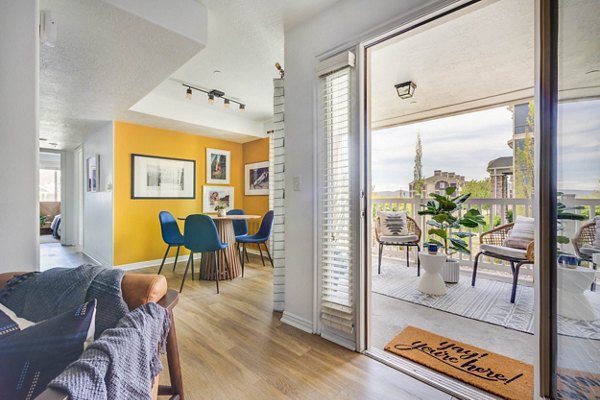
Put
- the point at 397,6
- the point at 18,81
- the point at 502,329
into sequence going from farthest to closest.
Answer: the point at 502,329
the point at 397,6
the point at 18,81

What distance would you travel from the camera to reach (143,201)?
424 cm

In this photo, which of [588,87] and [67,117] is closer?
[588,87]

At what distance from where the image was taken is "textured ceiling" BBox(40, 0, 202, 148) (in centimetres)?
177

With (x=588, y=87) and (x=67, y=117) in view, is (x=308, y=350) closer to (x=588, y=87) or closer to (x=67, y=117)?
(x=588, y=87)

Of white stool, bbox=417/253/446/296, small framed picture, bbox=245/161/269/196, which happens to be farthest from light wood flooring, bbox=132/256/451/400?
small framed picture, bbox=245/161/269/196

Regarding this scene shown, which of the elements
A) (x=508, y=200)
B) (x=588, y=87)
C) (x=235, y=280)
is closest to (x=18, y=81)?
(x=588, y=87)

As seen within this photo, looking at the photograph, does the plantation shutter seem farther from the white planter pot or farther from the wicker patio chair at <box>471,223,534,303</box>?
the white planter pot

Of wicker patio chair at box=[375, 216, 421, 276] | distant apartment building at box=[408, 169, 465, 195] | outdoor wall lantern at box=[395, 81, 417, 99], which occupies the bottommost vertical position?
wicker patio chair at box=[375, 216, 421, 276]

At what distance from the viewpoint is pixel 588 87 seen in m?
0.96

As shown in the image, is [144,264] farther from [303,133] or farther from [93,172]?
[303,133]

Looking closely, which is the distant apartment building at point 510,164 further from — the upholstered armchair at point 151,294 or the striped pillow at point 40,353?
the striped pillow at point 40,353

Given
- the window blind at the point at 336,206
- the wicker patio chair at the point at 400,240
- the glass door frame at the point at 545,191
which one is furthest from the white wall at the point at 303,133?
the wicker patio chair at the point at 400,240

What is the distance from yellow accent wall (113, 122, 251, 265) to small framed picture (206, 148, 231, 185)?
3.6 inches

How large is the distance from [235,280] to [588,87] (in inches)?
138
